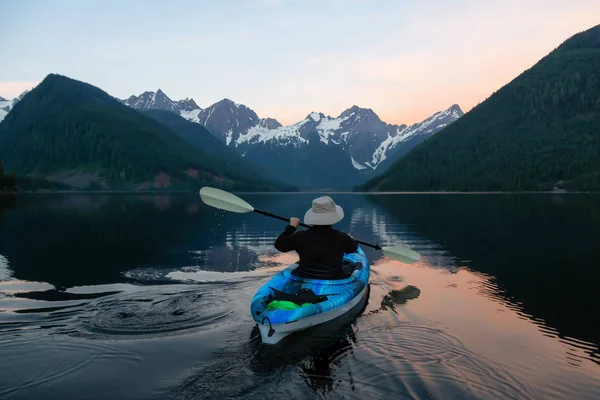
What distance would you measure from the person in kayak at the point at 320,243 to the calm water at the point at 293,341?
1.91 meters

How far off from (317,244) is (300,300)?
2.13 metres

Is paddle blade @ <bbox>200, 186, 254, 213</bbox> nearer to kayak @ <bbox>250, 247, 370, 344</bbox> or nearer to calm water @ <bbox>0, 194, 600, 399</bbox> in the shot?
calm water @ <bbox>0, 194, 600, 399</bbox>

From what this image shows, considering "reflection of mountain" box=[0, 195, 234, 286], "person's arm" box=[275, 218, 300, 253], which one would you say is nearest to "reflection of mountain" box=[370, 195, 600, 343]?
"person's arm" box=[275, 218, 300, 253]

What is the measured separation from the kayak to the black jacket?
461 mm

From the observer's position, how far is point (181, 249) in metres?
31.7

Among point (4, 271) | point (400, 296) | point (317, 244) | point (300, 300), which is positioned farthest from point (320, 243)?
point (4, 271)

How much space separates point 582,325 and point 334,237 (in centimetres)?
903

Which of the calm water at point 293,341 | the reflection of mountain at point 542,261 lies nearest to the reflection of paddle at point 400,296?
the calm water at point 293,341

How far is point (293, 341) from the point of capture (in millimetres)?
12383

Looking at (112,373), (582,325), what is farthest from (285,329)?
(582,325)

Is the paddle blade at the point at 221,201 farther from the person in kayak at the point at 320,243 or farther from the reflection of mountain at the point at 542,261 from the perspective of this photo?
the reflection of mountain at the point at 542,261

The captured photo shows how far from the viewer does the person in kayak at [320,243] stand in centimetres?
1377

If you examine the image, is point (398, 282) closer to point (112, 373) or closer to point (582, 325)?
point (582, 325)

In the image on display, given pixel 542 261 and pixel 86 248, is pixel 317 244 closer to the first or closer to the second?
pixel 542 261
